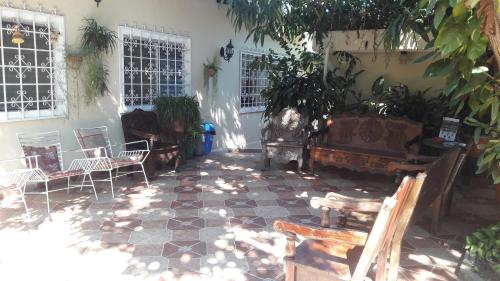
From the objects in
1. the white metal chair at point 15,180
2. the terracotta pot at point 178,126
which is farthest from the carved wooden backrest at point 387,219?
the terracotta pot at point 178,126

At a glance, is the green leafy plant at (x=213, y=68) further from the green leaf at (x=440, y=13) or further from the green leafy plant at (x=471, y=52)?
the green leaf at (x=440, y=13)

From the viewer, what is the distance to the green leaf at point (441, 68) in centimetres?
231

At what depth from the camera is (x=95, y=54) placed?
525 centimetres

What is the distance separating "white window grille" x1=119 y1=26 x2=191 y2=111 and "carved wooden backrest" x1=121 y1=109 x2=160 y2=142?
0.28 meters

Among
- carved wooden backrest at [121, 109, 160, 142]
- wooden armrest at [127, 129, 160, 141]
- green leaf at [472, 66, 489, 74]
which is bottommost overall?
wooden armrest at [127, 129, 160, 141]

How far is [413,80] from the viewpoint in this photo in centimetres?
680

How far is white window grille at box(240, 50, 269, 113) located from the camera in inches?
336

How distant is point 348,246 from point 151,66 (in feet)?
16.3

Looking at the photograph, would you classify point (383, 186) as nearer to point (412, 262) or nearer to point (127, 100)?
point (412, 262)

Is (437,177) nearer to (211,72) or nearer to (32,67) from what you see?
(32,67)

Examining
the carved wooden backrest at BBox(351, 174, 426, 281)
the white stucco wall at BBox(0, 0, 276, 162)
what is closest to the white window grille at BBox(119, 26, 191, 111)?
the white stucco wall at BBox(0, 0, 276, 162)

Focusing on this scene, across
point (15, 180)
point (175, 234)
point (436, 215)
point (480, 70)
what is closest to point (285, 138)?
point (436, 215)

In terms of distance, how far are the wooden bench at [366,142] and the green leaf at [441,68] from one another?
2.98 meters

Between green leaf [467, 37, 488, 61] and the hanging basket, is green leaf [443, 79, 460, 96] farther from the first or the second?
the hanging basket
